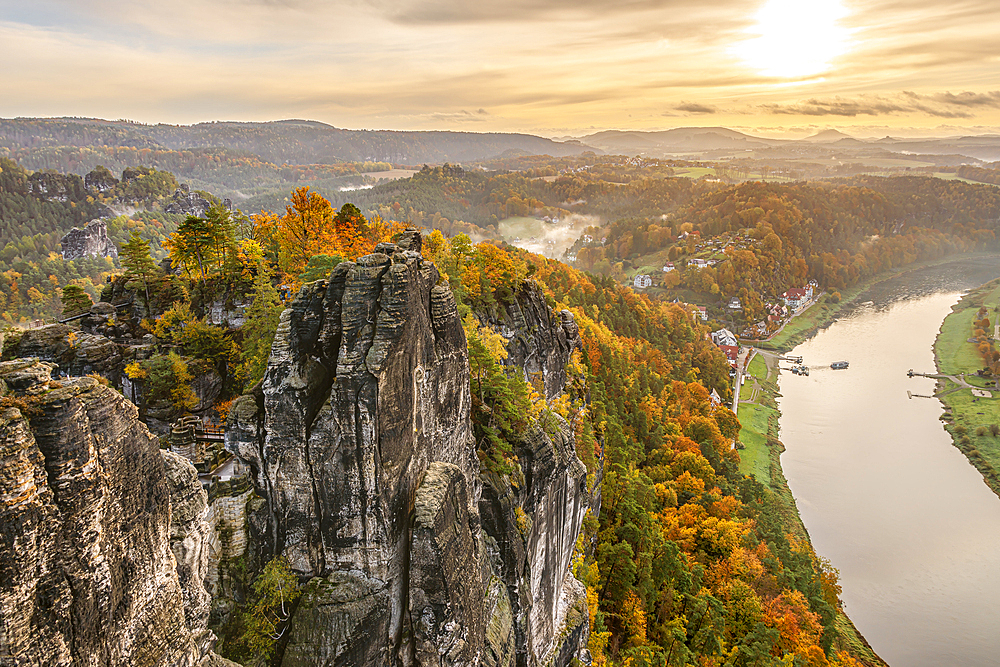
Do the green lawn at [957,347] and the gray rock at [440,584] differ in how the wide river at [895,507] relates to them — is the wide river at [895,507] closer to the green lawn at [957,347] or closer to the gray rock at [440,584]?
the green lawn at [957,347]


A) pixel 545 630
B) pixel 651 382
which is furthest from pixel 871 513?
pixel 545 630

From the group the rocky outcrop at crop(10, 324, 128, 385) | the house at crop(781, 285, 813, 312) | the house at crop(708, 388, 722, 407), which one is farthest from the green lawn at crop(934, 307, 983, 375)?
the rocky outcrop at crop(10, 324, 128, 385)

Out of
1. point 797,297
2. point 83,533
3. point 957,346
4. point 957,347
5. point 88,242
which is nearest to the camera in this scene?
point 83,533

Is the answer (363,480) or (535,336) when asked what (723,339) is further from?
(363,480)

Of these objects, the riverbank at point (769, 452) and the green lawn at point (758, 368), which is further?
the green lawn at point (758, 368)

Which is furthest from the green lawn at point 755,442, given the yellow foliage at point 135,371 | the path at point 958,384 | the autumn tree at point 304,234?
the yellow foliage at point 135,371

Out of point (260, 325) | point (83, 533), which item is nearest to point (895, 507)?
point (260, 325)

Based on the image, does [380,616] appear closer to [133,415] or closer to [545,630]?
[133,415]
